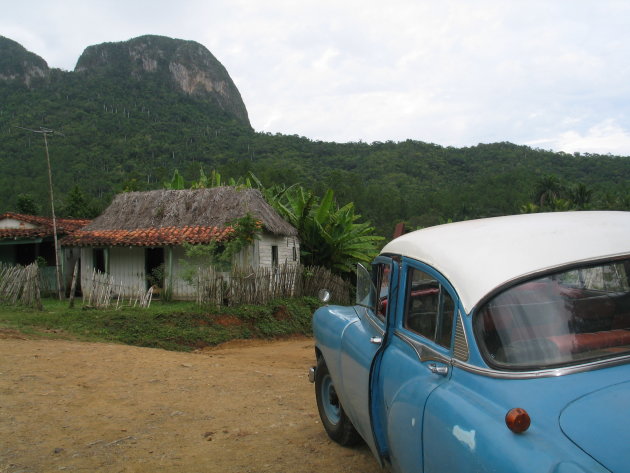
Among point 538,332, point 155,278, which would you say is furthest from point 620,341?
point 155,278

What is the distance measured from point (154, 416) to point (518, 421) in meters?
4.26

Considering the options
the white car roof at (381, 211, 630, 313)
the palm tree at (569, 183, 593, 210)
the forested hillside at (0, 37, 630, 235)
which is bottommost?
the white car roof at (381, 211, 630, 313)

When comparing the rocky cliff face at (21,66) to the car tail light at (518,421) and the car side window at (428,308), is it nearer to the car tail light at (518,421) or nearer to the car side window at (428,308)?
the car side window at (428,308)

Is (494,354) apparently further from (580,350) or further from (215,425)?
(215,425)

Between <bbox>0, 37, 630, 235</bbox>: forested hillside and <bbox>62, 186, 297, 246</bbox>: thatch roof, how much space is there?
7.00m

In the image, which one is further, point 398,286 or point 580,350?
point 398,286

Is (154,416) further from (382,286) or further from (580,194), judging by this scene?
(580,194)

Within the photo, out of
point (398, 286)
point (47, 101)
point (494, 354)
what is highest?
point (47, 101)

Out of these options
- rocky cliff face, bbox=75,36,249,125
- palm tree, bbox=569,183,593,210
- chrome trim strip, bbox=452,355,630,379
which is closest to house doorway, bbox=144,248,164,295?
chrome trim strip, bbox=452,355,630,379

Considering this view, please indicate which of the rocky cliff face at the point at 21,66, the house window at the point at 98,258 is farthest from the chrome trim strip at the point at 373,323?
the rocky cliff face at the point at 21,66

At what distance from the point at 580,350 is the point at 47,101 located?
6346 cm

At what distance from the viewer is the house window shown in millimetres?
18141

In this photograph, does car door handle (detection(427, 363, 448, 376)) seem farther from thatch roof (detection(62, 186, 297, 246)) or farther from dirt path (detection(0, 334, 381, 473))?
thatch roof (detection(62, 186, 297, 246))

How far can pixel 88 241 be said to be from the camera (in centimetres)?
1669
